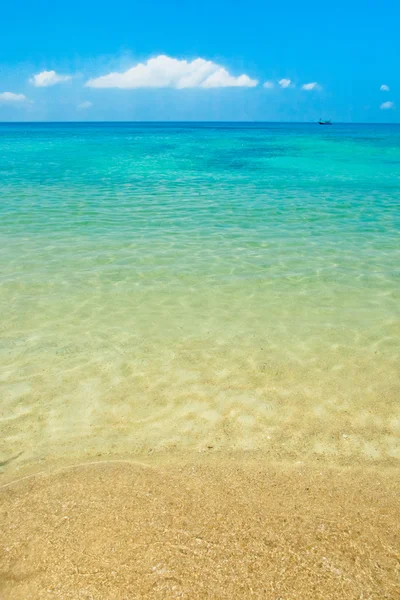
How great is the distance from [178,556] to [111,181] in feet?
58.3

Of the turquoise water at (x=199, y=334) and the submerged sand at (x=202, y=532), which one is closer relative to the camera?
the submerged sand at (x=202, y=532)

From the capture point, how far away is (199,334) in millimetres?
5273

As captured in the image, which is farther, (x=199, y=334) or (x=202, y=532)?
(x=199, y=334)

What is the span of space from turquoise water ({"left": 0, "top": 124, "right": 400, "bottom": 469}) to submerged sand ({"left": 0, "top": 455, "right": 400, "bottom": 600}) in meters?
0.28

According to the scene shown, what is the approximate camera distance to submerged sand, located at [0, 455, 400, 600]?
2297 mm

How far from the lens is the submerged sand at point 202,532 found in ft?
7.54

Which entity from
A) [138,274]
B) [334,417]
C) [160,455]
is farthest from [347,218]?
[160,455]

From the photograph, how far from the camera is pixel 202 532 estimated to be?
8.57 ft

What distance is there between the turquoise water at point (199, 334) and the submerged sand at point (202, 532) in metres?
0.28

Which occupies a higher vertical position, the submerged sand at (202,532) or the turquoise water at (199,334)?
the submerged sand at (202,532)

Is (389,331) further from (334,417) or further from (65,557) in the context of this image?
(65,557)

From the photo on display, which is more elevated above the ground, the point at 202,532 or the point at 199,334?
the point at 202,532

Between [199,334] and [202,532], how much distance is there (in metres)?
2.82

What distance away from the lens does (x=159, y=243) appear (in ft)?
30.2
